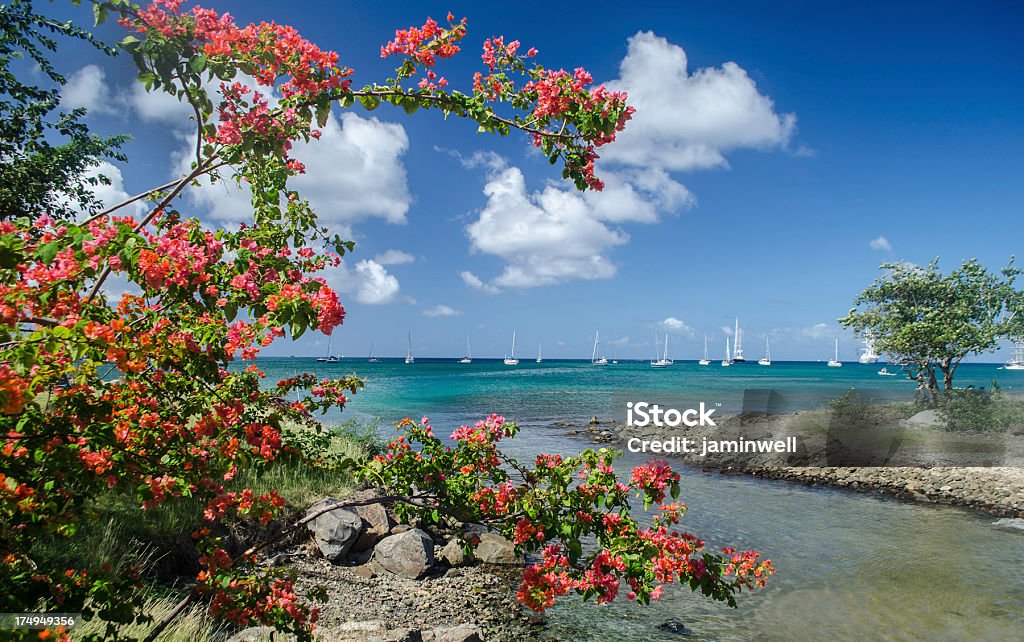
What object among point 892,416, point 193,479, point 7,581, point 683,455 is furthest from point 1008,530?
point 7,581

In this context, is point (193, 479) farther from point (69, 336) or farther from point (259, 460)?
point (69, 336)

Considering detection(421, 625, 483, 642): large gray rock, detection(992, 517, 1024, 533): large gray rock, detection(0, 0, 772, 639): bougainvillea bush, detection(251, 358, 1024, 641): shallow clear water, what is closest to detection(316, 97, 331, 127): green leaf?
detection(0, 0, 772, 639): bougainvillea bush

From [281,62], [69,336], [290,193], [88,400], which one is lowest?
[88,400]

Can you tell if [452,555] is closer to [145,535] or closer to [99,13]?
[145,535]

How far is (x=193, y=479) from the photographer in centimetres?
358

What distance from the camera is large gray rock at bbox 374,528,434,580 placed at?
8.96 m

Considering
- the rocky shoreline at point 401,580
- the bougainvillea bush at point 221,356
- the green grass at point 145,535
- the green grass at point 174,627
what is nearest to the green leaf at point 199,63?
the bougainvillea bush at point 221,356

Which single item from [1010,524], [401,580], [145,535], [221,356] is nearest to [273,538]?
[221,356]

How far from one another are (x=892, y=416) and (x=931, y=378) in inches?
96.3

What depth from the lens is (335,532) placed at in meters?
9.31

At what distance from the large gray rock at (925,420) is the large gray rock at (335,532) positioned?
24057 millimetres

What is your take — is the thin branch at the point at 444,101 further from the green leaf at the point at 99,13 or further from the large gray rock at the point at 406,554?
the large gray rock at the point at 406,554

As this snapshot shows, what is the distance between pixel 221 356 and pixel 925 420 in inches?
1132

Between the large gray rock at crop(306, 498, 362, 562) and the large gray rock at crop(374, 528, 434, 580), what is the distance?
504 millimetres
